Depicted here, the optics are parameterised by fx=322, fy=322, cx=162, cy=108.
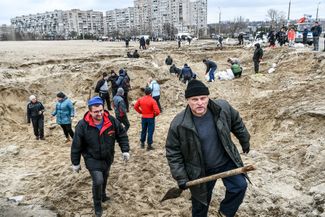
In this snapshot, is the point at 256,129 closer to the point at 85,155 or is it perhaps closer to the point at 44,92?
the point at 85,155

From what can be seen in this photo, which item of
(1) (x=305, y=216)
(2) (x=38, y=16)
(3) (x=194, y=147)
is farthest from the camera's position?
(2) (x=38, y=16)

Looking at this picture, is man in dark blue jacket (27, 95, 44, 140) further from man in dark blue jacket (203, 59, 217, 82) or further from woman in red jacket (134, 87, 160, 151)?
man in dark blue jacket (203, 59, 217, 82)

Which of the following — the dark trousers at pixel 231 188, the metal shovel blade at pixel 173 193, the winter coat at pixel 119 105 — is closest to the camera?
the dark trousers at pixel 231 188

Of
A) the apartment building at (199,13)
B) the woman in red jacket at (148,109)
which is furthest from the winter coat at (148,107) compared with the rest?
the apartment building at (199,13)

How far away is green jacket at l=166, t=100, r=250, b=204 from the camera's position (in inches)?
140

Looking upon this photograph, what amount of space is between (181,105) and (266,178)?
7.59 metres

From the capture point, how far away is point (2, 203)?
19.0 feet

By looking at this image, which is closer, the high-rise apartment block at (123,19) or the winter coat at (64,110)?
the winter coat at (64,110)

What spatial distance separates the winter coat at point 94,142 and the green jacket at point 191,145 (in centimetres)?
141

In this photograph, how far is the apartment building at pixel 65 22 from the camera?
5261 inches

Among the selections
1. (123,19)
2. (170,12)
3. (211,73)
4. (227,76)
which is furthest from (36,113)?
(123,19)

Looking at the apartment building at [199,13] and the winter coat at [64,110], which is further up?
the apartment building at [199,13]

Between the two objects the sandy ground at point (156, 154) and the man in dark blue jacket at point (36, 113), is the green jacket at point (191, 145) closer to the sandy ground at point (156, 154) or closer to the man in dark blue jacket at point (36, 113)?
the sandy ground at point (156, 154)

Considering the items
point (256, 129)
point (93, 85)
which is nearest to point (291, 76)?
point (256, 129)
